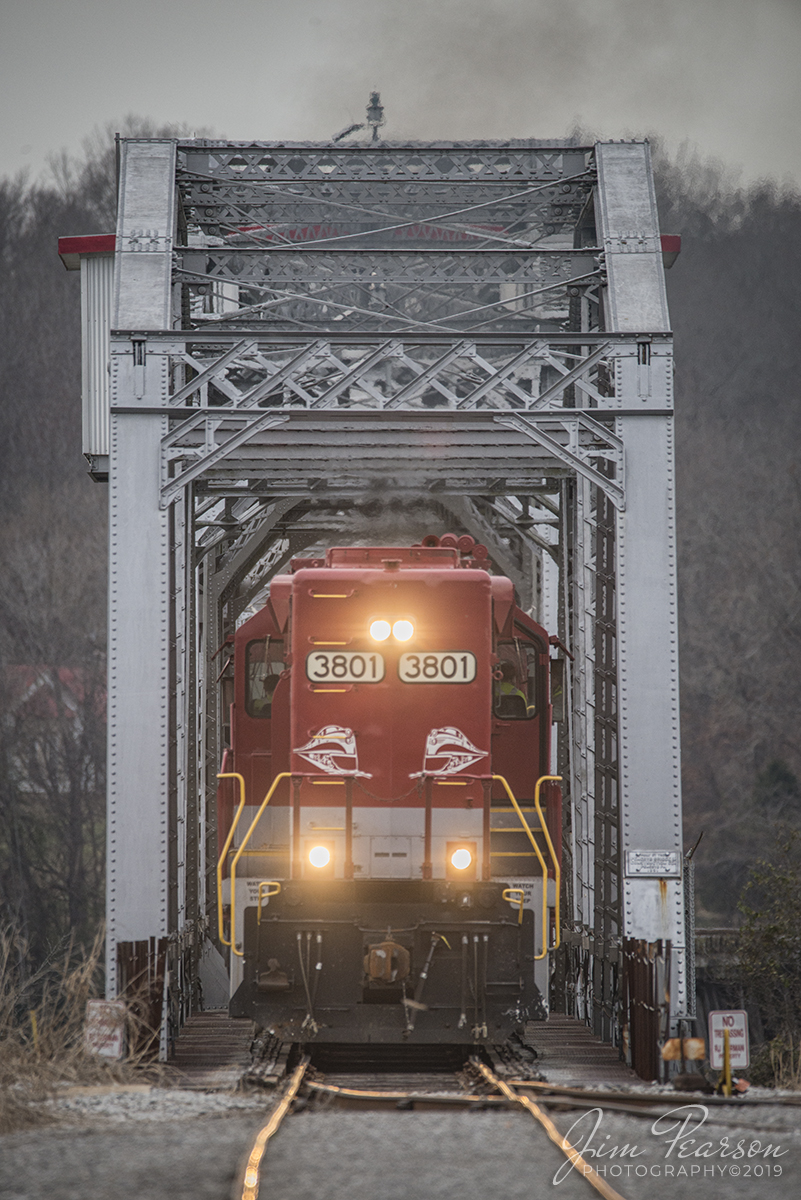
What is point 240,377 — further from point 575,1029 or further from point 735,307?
point 735,307

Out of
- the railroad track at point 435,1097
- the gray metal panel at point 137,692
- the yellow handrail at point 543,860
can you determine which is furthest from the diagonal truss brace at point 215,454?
the railroad track at point 435,1097

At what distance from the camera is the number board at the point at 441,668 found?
10211 mm

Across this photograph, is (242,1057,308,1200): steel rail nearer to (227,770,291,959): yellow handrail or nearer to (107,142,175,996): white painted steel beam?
(227,770,291,959): yellow handrail

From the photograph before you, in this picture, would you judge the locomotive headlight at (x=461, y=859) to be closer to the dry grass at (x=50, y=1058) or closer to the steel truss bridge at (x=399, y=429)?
the steel truss bridge at (x=399, y=429)

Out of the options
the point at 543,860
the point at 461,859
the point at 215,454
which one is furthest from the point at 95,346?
the point at 543,860

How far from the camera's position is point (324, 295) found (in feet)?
50.1

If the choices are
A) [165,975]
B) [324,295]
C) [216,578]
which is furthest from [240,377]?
[165,975]

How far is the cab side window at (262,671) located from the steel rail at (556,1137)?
3574mm

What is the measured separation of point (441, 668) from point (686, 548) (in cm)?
4611

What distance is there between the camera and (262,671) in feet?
36.3

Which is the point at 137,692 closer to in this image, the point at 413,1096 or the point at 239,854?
the point at 239,854

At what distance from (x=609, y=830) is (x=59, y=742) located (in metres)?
37.3

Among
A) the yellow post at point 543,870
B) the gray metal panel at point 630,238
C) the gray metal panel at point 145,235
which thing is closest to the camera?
the yellow post at point 543,870

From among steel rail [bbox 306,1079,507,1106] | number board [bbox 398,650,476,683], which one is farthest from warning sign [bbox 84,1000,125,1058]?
number board [bbox 398,650,476,683]
